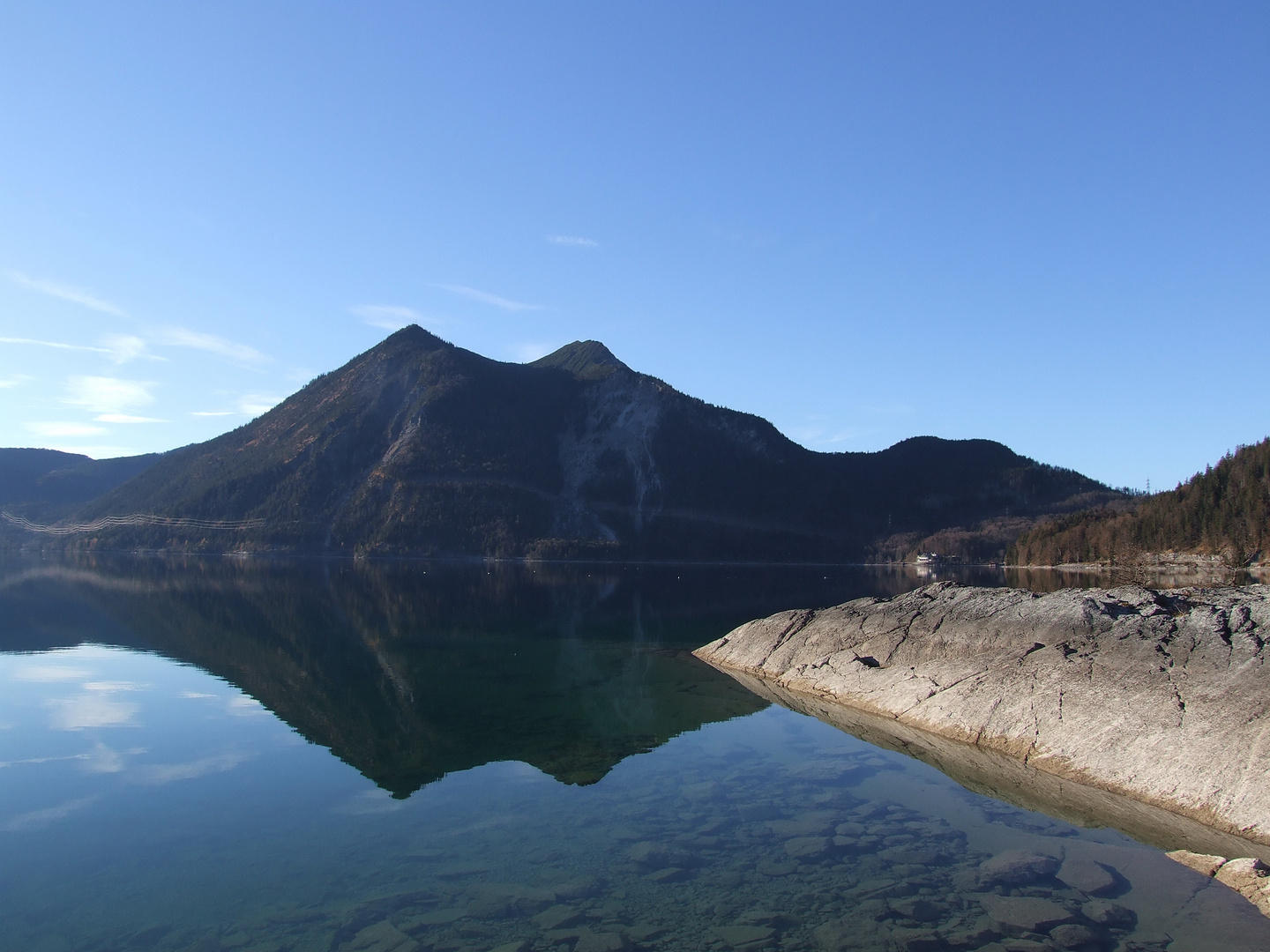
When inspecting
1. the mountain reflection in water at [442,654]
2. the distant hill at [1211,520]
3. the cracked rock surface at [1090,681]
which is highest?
the distant hill at [1211,520]

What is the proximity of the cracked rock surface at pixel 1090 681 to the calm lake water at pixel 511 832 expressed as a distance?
2484 mm

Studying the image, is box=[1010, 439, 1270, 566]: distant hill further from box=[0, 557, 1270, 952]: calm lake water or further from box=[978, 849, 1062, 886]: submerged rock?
box=[978, 849, 1062, 886]: submerged rock

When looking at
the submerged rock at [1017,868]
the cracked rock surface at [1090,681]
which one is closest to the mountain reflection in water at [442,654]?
the cracked rock surface at [1090,681]

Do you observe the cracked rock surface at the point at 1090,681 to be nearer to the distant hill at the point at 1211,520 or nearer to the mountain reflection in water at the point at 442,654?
the mountain reflection in water at the point at 442,654

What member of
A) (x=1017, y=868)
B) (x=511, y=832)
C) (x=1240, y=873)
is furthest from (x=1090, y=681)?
(x=511, y=832)

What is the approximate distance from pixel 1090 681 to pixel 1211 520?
101 m

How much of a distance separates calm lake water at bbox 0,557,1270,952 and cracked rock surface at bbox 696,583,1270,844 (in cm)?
248

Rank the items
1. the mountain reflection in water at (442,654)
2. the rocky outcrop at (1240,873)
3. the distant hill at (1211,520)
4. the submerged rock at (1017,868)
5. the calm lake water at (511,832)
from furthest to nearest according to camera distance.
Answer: the distant hill at (1211,520) → the mountain reflection in water at (442,654) → the submerged rock at (1017,868) → the rocky outcrop at (1240,873) → the calm lake water at (511,832)

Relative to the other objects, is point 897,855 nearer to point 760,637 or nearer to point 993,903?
point 993,903

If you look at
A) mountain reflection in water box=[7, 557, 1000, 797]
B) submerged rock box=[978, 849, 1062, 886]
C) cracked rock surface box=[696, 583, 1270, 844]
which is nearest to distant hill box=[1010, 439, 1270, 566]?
mountain reflection in water box=[7, 557, 1000, 797]

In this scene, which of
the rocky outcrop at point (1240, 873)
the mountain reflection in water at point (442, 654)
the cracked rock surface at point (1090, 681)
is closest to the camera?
the rocky outcrop at point (1240, 873)

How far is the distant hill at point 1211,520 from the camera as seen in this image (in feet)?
307

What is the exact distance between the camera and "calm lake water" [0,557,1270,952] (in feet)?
40.9

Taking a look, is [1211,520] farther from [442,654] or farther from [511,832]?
[511,832]
